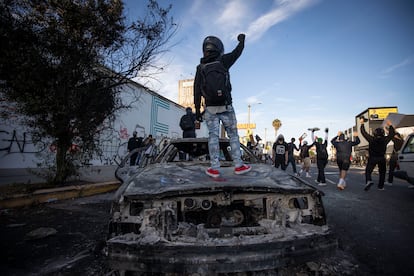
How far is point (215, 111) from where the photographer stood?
2.62 metres

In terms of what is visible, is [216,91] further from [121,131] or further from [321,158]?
[121,131]

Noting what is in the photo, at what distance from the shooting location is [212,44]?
261cm

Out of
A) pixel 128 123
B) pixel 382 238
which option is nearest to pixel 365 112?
pixel 128 123

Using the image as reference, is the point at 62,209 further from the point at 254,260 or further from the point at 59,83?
the point at 254,260

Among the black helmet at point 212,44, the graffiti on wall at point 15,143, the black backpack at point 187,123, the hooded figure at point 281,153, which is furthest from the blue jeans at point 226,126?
the graffiti on wall at point 15,143

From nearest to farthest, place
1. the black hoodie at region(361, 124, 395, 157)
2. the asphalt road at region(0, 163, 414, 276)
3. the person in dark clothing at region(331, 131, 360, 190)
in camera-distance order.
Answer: the asphalt road at region(0, 163, 414, 276), the black hoodie at region(361, 124, 395, 157), the person in dark clothing at region(331, 131, 360, 190)

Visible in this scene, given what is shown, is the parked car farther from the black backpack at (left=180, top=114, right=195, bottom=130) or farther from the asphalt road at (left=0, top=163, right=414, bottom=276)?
the black backpack at (left=180, top=114, right=195, bottom=130)

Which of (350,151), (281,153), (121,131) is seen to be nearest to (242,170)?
(350,151)

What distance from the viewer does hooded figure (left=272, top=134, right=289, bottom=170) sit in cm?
841

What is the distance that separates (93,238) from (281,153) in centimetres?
710

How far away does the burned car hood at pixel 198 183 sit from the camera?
1759 millimetres

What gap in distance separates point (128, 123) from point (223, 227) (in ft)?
40.2

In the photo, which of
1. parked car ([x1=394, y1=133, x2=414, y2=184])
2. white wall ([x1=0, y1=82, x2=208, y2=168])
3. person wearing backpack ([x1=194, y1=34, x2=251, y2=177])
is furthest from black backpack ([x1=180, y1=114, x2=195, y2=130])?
parked car ([x1=394, y1=133, x2=414, y2=184])

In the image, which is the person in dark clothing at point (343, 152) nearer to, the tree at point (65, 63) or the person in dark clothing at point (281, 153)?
the person in dark clothing at point (281, 153)
